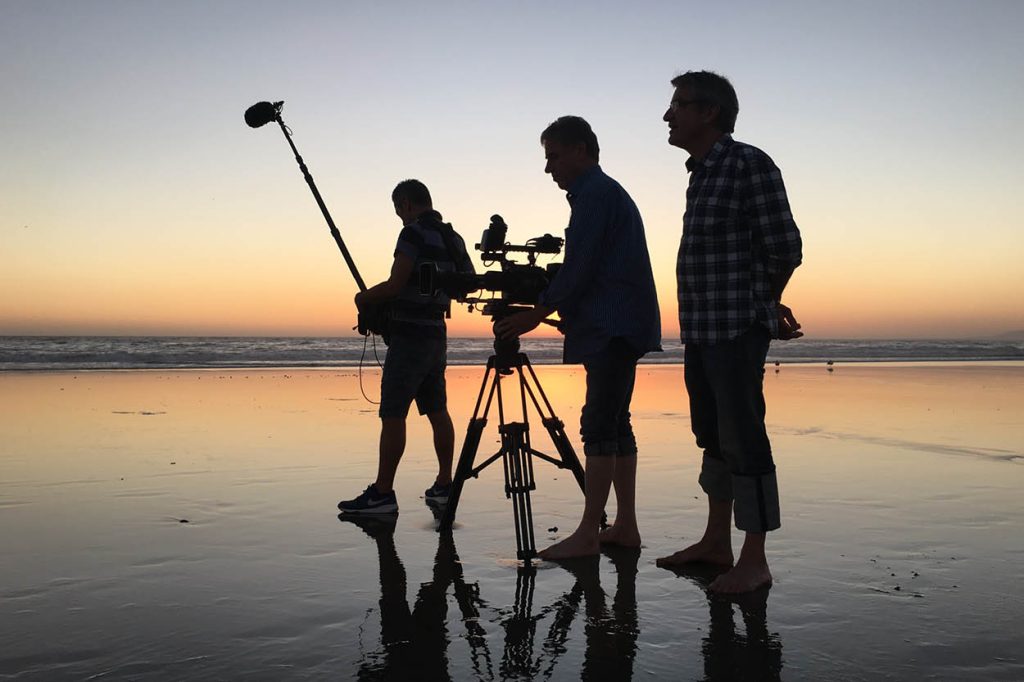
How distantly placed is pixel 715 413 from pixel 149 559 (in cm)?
274

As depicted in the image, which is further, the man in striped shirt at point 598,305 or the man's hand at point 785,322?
the man in striped shirt at point 598,305

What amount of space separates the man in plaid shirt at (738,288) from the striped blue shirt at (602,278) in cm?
30

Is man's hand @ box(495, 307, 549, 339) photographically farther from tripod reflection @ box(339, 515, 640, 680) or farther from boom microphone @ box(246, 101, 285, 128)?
boom microphone @ box(246, 101, 285, 128)

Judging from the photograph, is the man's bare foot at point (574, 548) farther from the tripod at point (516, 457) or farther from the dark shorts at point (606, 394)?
the dark shorts at point (606, 394)

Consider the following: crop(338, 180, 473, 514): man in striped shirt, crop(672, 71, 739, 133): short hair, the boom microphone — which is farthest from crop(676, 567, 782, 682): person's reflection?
the boom microphone

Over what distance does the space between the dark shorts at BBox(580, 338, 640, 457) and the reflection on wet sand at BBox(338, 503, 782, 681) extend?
1.89 feet

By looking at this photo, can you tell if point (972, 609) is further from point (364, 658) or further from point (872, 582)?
point (364, 658)

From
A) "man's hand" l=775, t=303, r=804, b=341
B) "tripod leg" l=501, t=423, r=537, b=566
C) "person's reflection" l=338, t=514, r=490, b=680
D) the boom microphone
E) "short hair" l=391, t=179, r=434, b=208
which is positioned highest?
the boom microphone

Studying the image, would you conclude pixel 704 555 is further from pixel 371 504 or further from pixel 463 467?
pixel 371 504

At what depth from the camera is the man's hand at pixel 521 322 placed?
3.96 meters

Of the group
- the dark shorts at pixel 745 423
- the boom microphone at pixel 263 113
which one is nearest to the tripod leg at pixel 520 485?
the dark shorts at pixel 745 423

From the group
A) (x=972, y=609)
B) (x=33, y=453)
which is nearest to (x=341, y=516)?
(x=972, y=609)

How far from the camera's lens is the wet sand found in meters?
2.67

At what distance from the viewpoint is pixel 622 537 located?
13.8 feet
